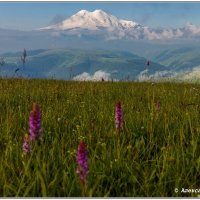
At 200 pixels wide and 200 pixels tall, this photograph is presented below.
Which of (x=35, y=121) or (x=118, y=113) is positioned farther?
(x=118, y=113)

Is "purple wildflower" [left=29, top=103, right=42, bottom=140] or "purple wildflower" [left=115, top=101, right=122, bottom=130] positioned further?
"purple wildflower" [left=115, top=101, right=122, bottom=130]

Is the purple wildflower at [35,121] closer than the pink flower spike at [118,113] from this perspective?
Yes

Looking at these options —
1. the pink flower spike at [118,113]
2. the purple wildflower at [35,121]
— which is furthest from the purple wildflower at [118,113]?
the purple wildflower at [35,121]

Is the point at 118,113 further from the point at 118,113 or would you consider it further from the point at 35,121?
→ the point at 35,121

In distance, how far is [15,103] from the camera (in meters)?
8.04

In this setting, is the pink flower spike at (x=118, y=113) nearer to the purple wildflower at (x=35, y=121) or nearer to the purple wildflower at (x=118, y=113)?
the purple wildflower at (x=118, y=113)

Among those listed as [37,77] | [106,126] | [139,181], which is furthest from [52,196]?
[37,77]

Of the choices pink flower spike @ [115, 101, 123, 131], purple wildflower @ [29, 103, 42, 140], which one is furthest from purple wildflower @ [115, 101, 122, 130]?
purple wildflower @ [29, 103, 42, 140]

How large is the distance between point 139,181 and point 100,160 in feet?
1.34

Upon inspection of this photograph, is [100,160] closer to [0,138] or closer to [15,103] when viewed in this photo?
[0,138]

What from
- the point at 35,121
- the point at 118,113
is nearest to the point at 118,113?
the point at 118,113

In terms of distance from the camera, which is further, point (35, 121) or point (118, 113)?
point (118, 113)

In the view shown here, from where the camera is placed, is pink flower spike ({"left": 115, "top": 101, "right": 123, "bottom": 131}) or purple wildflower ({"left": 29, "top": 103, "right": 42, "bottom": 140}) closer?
purple wildflower ({"left": 29, "top": 103, "right": 42, "bottom": 140})

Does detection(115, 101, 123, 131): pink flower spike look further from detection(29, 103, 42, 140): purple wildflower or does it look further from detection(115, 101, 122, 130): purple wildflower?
detection(29, 103, 42, 140): purple wildflower
